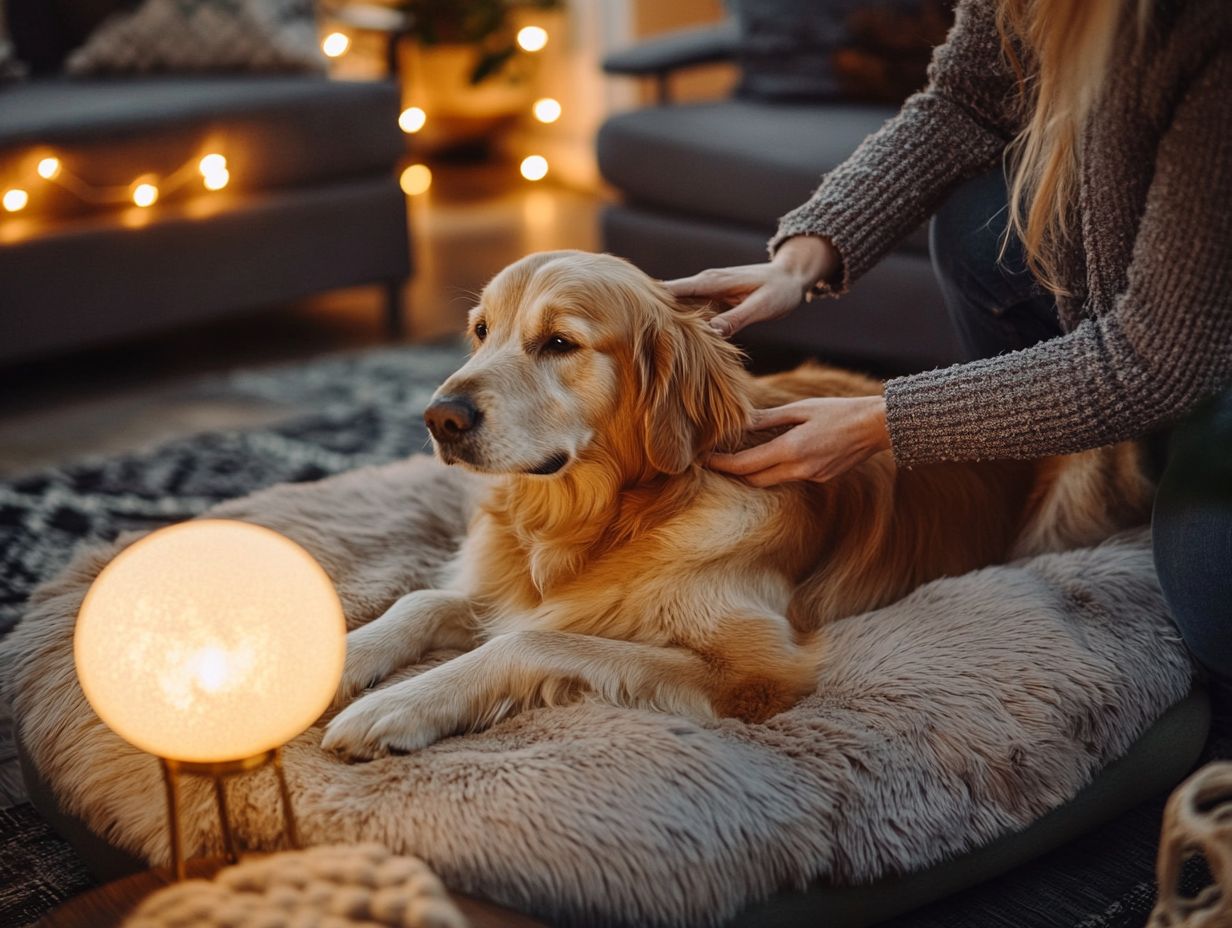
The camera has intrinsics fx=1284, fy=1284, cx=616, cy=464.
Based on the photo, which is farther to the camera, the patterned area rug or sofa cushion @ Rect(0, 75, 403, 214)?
sofa cushion @ Rect(0, 75, 403, 214)

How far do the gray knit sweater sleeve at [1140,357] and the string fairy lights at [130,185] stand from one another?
2.55 metres

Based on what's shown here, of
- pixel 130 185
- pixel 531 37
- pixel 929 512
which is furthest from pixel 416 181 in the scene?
pixel 929 512

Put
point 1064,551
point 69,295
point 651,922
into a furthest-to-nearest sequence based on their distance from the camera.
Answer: point 69,295, point 1064,551, point 651,922

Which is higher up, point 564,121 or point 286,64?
point 286,64

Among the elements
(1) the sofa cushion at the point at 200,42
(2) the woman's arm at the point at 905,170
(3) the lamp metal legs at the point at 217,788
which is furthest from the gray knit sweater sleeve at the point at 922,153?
(1) the sofa cushion at the point at 200,42

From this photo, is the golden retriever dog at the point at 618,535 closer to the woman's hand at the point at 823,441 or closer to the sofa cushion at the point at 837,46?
the woman's hand at the point at 823,441

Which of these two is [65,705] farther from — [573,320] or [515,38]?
[515,38]

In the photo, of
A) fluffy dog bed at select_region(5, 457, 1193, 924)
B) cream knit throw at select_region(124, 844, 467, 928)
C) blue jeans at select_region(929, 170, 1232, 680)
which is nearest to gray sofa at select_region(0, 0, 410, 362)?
fluffy dog bed at select_region(5, 457, 1193, 924)

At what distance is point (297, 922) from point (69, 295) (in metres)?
2.66

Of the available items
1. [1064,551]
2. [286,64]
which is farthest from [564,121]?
[1064,551]

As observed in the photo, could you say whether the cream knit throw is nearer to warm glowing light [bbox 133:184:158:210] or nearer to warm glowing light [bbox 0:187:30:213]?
warm glowing light [bbox 0:187:30:213]

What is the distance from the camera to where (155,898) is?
1201mm

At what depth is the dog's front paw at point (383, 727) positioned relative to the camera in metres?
1.54

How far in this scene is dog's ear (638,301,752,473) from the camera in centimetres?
171
